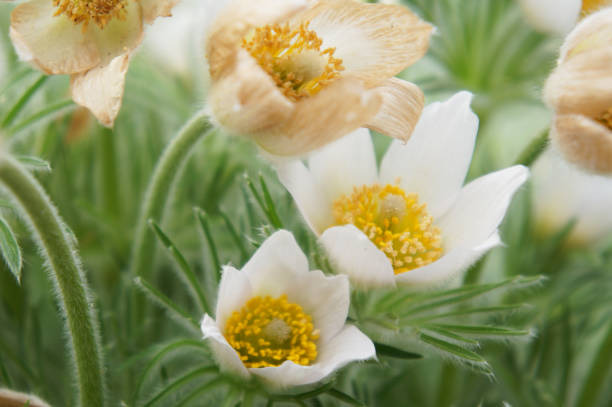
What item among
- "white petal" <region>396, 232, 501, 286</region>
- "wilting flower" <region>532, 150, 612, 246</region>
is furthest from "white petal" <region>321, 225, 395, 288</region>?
"wilting flower" <region>532, 150, 612, 246</region>

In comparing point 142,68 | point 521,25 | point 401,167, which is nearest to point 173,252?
point 401,167

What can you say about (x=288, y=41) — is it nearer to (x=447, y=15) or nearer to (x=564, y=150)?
(x=564, y=150)

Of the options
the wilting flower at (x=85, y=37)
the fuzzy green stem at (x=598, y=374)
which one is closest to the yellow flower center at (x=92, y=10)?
the wilting flower at (x=85, y=37)

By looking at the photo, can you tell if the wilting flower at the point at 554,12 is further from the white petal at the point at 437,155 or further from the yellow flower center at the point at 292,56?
the yellow flower center at the point at 292,56

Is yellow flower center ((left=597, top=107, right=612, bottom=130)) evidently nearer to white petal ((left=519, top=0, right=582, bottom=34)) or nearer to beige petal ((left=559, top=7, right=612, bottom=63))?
beige petal ((left=559, top=7, right=612, bottom=63))

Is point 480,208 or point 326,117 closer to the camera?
point 326,117

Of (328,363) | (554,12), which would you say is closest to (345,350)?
(328,363)

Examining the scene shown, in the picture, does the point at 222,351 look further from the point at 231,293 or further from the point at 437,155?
the point at 437,155
